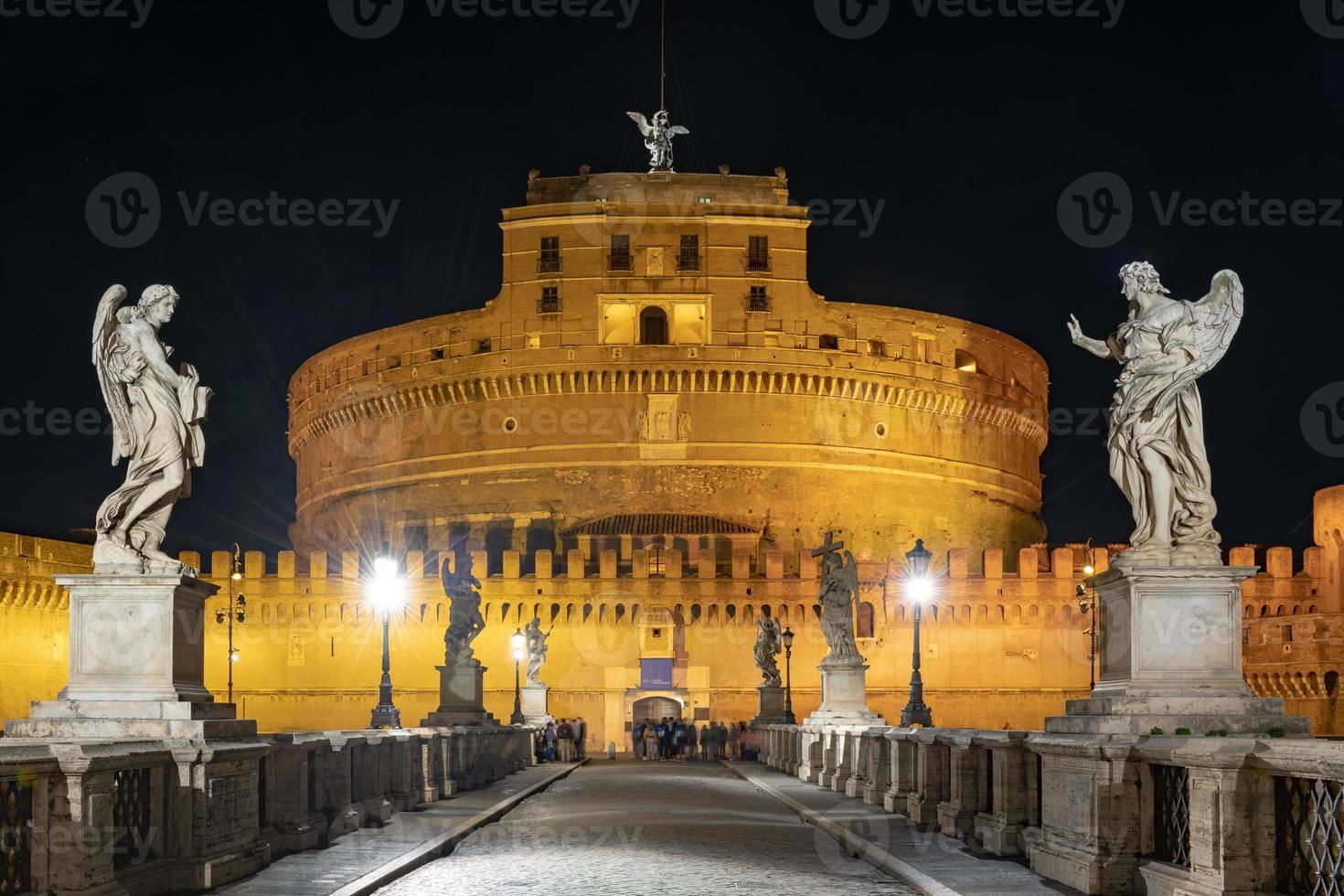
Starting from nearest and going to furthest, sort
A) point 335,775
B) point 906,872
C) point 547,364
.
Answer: point 906,872, point 335,775, point 547,364

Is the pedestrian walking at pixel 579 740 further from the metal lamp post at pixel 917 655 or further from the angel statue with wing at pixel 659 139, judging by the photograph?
the angel statue with wing at pixel 659 139

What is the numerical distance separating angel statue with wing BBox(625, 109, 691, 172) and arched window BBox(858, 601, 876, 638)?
21.5 m

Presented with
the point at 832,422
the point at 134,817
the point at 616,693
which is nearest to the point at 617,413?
the point at 832,422

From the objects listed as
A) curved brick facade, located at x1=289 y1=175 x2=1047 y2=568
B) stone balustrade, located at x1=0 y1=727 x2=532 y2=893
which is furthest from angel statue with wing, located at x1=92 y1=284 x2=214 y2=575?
curved brick facade, located at x1=289 y1=175 x2=1047 y2=568

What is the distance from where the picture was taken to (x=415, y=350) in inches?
2448

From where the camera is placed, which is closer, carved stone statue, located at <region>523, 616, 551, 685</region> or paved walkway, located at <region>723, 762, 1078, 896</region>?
paved walkway, located at <region>723, 762, 1078, 896</region>

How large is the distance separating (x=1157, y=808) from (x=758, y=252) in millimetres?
52807

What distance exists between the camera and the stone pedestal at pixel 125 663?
9438 mm

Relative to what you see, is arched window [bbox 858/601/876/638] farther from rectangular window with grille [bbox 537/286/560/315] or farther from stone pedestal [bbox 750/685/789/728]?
rectangular window with grille [bbox 537/286/560/315]

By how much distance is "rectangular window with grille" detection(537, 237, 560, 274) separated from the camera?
6028 cm

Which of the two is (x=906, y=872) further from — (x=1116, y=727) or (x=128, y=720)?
(x=128, y=720)

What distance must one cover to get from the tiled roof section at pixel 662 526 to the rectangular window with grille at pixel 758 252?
978cm

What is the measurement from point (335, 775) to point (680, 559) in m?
37.9

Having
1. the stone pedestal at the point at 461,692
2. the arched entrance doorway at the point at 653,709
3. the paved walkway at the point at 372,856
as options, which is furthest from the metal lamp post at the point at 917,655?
the arched entrance doorway at the point at 653,709
